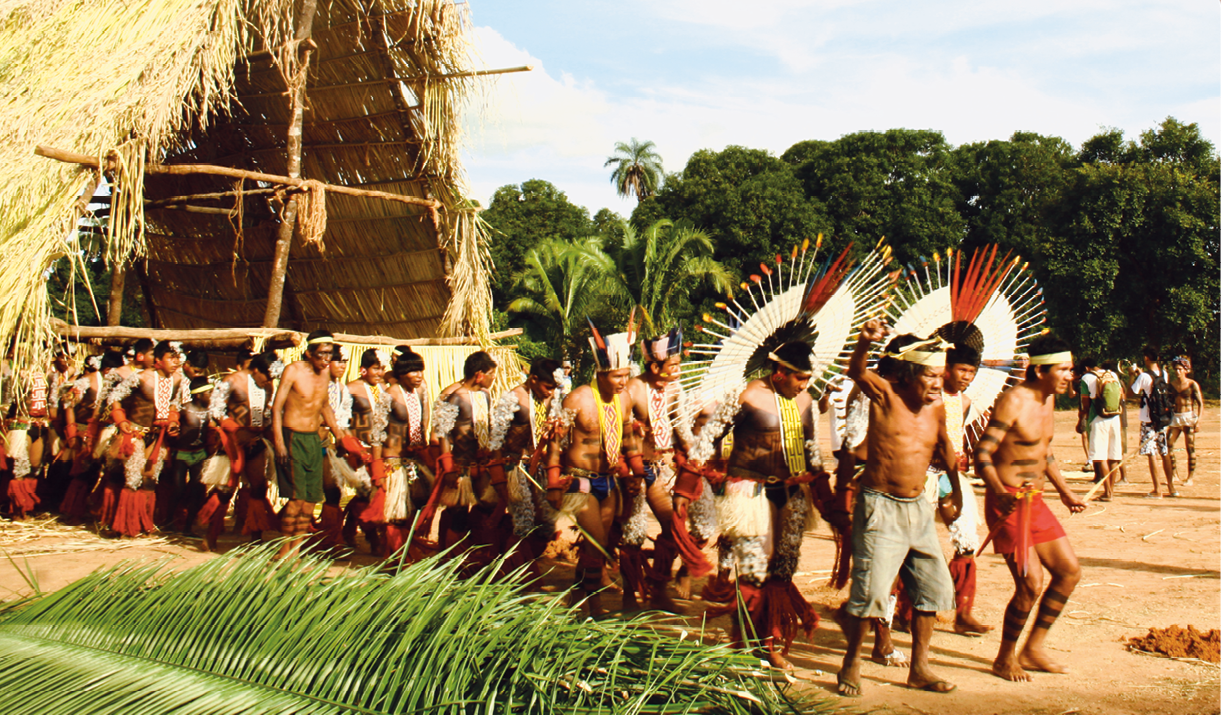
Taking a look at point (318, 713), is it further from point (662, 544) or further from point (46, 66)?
point (46, 66)

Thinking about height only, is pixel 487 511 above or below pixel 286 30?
below

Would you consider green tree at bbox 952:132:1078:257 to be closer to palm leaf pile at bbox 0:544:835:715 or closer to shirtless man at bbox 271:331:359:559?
shirtless man at bbox 271:331:359:559

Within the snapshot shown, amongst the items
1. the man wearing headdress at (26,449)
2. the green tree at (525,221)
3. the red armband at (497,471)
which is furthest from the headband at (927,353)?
the green tree at (525,221)

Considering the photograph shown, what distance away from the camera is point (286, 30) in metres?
9.12

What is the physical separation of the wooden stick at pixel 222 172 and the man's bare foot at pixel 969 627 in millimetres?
6984

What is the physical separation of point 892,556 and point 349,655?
253 centimetres

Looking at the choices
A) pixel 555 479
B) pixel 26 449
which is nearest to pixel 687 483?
pixel 555 479

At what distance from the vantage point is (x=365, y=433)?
743 centimetres

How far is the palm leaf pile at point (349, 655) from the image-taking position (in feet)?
6.97

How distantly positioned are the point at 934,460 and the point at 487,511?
298 centimetres

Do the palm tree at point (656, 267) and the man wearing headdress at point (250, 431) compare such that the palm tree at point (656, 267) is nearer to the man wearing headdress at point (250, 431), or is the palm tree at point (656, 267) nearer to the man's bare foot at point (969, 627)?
the man wearing headdress at point (250, 431)

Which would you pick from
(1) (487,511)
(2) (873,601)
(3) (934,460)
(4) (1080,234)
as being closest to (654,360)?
(1) (487,511)

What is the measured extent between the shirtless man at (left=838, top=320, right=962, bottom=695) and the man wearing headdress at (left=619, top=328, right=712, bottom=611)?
50.6 inches

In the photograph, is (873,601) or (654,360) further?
(654,360)
